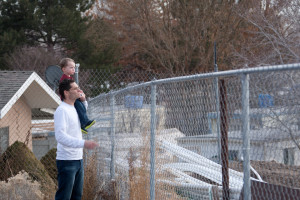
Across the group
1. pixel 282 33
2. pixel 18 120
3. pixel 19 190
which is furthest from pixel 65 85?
pixel 282 33

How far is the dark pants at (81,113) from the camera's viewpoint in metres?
4.64

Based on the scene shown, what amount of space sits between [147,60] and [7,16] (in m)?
9.23

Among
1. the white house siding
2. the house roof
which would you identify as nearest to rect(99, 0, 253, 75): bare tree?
the house roof

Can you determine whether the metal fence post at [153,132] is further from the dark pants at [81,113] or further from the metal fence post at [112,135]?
the metal fence post at [112,135]

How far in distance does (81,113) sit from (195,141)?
1.31 metres

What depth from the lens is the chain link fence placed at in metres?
2.82

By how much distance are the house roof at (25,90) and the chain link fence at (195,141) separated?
10.3 ft

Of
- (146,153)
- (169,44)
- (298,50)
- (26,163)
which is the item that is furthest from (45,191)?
(169,44)

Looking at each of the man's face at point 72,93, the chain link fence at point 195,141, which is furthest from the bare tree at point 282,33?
the man's face at point 72,93

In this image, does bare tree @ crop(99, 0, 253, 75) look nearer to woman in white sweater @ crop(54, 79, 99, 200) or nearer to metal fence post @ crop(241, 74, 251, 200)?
woman in white sweater @ crop(54, 79, 99, 200)

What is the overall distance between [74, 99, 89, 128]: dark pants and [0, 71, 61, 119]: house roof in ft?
18.1

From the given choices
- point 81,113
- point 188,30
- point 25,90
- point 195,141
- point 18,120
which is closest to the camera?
point 195,141

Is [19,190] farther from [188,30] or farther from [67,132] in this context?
[188,30]

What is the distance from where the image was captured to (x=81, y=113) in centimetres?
467
